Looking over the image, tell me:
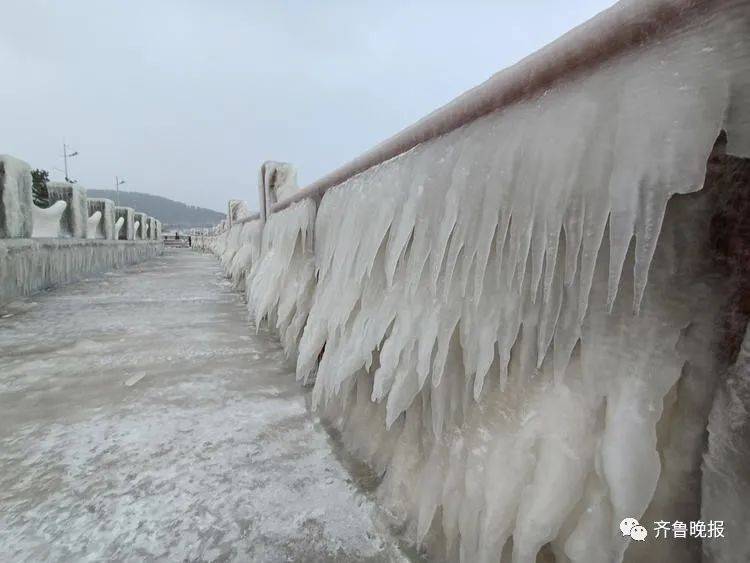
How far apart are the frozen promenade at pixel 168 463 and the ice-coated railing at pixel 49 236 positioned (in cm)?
207

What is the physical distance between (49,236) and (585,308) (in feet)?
23.0

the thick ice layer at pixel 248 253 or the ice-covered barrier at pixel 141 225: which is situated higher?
the ice-covered barrier at pixel 141 225

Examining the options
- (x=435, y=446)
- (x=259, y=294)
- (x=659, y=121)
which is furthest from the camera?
(x=259, y=294)

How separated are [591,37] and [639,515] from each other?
29.3 inches

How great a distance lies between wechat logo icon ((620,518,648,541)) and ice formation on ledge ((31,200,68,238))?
276 inches

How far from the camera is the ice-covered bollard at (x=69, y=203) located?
20.1 ft

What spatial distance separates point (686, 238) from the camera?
1.83 ft

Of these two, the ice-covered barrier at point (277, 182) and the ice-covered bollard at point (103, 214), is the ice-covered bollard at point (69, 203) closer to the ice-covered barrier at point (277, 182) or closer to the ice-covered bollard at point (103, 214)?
the ice-covered bollard at point (103, 214)

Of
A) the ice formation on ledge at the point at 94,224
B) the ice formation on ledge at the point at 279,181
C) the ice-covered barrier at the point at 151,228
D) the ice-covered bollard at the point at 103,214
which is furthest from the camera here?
the ice-covered barrier at the point at 151,228

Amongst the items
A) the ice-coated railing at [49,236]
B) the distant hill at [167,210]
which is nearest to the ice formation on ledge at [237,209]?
the ice-coated railing at [49,236]

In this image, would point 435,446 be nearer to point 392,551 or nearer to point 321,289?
point 392,551

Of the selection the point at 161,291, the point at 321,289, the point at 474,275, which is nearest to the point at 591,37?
the point at 474,275

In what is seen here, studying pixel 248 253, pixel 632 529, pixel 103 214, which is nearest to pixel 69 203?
pixel 103 214

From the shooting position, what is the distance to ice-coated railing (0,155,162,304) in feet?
12.2
